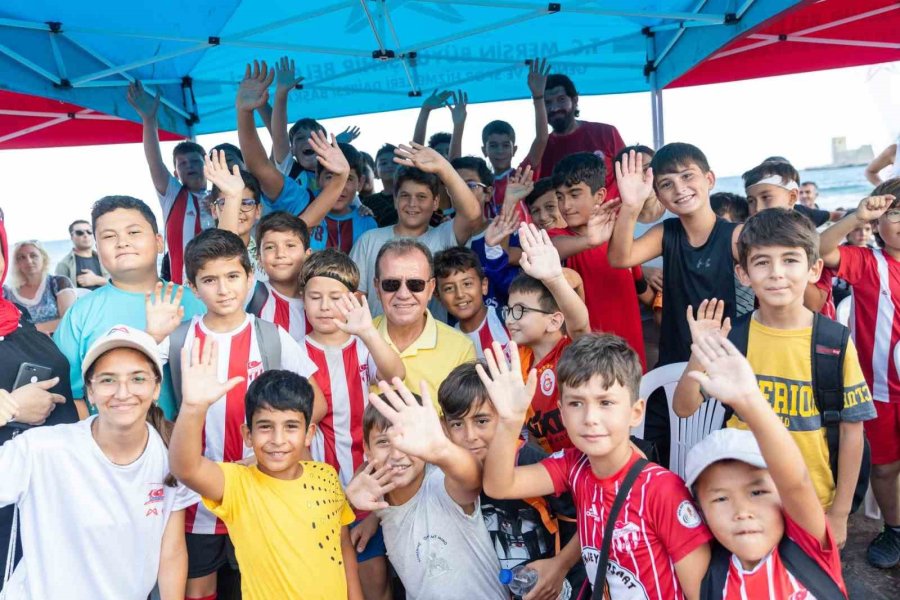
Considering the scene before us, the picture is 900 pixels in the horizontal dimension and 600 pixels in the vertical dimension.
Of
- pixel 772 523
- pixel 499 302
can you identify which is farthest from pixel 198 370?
pixel 499 302

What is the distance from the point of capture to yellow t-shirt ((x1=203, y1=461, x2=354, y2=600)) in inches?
87.9

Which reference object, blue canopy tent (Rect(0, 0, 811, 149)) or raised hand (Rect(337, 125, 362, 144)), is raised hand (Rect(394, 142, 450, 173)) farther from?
raised hand (Rect(337, 125, 362, 144))

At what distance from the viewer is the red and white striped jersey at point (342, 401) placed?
2.84 meters

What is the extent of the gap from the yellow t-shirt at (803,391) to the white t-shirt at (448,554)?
1.15m

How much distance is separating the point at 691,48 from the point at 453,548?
170 inches

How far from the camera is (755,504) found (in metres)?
1.82

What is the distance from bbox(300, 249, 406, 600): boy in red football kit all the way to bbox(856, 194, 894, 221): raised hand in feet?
7.19

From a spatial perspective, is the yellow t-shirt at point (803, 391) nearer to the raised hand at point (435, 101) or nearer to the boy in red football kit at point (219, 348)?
the boy in red football kit at point (219, 348)

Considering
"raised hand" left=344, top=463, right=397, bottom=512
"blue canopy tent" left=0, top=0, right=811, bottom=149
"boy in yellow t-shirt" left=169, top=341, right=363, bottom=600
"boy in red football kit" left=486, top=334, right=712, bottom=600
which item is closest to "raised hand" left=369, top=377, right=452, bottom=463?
"boy in red football kit" left=486, top=334, right=712, bottom=600

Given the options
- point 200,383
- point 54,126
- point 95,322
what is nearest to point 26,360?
point 95,322

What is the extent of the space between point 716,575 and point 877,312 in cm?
219

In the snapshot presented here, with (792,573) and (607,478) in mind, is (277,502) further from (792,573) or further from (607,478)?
(792,573)

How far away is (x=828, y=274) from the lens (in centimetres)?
345

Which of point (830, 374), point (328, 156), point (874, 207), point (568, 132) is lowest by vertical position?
point (830, 374)
